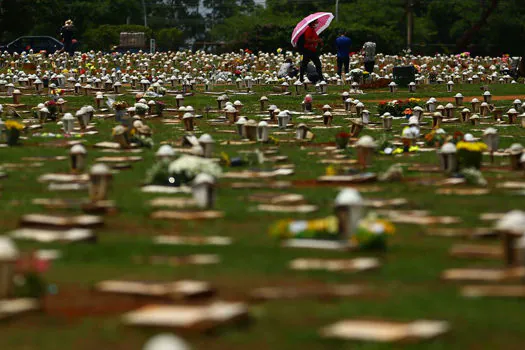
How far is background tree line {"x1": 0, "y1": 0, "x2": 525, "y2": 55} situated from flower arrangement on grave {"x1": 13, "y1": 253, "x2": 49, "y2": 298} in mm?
54793

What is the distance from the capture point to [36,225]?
11.9m

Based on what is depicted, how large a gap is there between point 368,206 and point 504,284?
397cm

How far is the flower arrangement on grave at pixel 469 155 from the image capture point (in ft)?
54.7

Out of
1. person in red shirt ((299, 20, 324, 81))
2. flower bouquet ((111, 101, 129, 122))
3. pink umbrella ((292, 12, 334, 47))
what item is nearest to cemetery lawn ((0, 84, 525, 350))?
flower bouquet ((111, 101, 129, 122))

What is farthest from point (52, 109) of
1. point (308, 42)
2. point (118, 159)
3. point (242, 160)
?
point (308, 42)

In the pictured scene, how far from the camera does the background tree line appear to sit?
6656 centimetres

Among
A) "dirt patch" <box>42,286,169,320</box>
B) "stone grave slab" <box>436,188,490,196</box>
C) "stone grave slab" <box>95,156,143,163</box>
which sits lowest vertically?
"stone grave slab" <box>436,188,490,196</box>

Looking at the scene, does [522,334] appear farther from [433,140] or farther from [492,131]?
[433,140]

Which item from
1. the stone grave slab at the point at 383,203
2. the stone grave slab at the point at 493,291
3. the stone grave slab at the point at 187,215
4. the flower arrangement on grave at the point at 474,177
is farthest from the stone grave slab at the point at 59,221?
the flower arrangement on grave at the point at 474,177

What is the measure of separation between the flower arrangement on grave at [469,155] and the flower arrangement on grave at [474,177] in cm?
48

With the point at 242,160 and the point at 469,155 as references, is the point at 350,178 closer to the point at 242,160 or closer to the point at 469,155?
the point at 469,155

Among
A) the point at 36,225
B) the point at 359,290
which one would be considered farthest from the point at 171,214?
the point at 359,290

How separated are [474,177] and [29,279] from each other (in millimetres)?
7916

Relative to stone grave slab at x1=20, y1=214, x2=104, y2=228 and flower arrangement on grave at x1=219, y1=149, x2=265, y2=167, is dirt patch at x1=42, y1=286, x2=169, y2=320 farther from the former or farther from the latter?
flower arrangement on grave at x1=219, y1=149, x2=265, y2=167
